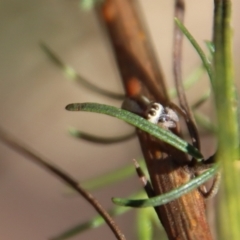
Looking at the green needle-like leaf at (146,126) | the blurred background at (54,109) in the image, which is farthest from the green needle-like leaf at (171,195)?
the blurred background at (54,109)

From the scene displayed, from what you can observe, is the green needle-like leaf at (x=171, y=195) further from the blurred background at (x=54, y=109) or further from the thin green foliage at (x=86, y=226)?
the blurred background at (x=54, y=109)

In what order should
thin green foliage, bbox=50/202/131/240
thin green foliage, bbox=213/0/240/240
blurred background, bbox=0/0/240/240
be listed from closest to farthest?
thin green foliage, bbox=213/0/240/240, thin green foliage, bbox=50/202/131/240, blurred background, bbox=0/0/240/240

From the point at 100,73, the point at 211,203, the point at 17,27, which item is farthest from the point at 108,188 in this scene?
the point at 211,203

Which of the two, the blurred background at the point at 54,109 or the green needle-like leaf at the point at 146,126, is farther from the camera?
the blurred background at the point at 54,109

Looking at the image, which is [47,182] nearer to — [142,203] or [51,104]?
[51,104]

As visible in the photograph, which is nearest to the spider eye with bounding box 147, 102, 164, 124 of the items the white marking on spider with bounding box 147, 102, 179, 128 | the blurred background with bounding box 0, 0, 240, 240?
the white marking on spider with bounding box 147, 102, 179, 128

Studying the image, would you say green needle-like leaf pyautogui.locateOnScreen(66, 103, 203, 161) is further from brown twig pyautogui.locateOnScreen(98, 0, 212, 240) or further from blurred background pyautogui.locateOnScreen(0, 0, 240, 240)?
blurred background pyautogui.locateOnScreen(0, 0, 240, 240)

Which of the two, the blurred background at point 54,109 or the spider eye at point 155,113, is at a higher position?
the blurred background at point 54,109
